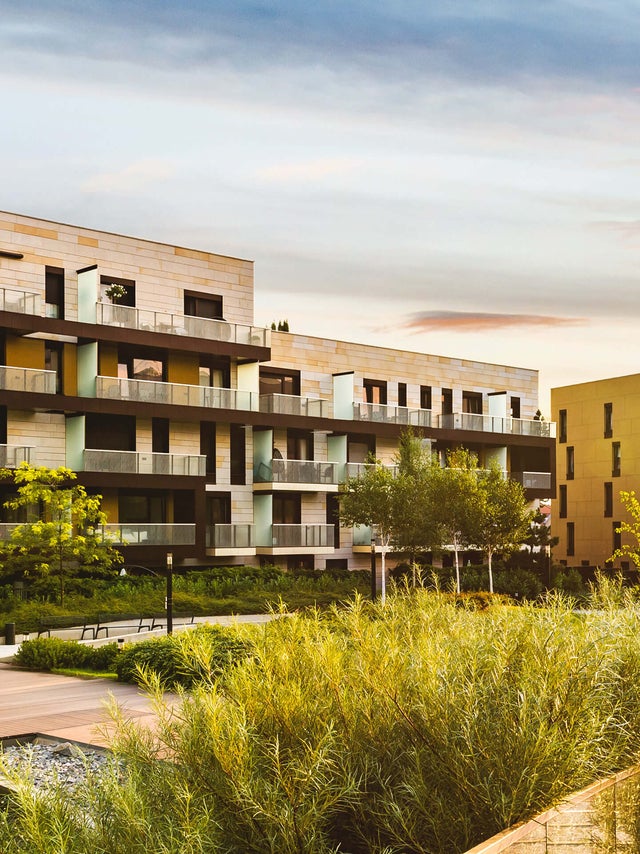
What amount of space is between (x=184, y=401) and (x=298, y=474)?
654cm

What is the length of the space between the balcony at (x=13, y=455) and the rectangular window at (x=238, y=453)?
10.1 m

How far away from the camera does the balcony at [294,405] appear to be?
1768 inches

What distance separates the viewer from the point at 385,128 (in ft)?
66.5

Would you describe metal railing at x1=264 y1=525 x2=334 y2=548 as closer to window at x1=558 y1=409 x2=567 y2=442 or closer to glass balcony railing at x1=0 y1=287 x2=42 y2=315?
glass balcony railing at x1=0 y1=287 x2=42 y2=315

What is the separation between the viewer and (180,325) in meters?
41.8

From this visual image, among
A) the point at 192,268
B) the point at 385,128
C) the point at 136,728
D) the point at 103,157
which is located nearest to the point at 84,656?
the point at 103,157

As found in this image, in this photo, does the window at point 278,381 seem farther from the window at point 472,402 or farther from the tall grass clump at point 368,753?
the tall grass clump at point 368,753

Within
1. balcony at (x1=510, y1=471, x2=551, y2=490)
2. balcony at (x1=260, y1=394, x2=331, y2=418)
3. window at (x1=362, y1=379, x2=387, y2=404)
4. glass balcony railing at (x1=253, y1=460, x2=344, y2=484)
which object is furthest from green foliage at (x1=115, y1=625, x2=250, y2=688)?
balcony at (x1=510, y1=471, x2=551, y2=490)

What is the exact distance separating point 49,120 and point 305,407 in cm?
2577

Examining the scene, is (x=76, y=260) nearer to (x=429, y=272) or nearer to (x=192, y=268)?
(x=192, y=268)

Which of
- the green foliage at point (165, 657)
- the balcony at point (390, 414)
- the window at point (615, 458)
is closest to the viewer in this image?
the green foliage at point (165, 657)

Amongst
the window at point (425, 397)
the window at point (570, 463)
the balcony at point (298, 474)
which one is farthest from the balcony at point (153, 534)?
the window at point (570, 463)

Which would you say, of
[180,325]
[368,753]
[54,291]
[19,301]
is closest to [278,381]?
[180,325]

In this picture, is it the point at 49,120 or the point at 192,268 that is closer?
the point at 49,120
